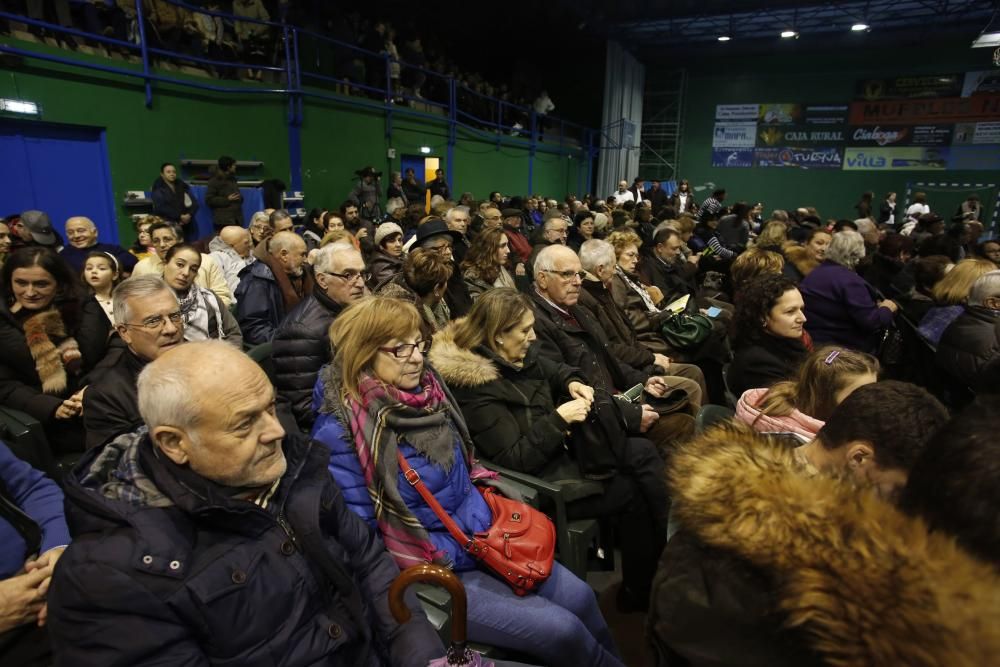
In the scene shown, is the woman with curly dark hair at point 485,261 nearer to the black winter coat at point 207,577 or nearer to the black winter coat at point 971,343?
the black winter coat at point 207,577

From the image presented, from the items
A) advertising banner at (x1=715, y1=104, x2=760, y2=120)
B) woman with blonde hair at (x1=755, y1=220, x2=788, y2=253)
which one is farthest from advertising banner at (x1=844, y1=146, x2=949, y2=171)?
woman with blonde hair at (x1=755, y1=220, x2=788, y2=253)

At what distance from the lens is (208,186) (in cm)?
730

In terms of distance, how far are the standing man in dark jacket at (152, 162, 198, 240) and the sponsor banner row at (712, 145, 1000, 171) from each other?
16065 mm

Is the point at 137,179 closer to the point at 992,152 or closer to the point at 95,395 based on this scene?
the point at 95,395

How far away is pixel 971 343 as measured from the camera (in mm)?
3197

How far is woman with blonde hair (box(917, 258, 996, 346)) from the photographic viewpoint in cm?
371

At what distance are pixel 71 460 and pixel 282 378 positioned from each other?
97cm

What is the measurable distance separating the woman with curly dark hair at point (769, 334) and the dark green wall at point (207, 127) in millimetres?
7320

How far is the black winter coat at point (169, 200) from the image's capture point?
6887 millimetres

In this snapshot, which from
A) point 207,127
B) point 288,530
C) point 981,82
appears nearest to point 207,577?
point 288,530

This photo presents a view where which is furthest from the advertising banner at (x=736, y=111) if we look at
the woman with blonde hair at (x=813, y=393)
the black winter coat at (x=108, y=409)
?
the black winter coat at (x=108, y=409)

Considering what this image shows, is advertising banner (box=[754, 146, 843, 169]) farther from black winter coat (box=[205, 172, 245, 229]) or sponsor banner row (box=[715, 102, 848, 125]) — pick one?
black winter coat (box=[205, 172, 245, 229])

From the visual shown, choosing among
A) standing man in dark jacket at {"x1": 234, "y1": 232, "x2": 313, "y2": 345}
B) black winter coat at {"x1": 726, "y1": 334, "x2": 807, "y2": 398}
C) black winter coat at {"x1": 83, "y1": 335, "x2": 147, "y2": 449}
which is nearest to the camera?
black winter coat at {"x1": 83, "y1": 335, "x2": 147, "y2": 449}

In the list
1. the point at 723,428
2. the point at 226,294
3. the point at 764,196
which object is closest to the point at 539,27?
the point at 764,196
